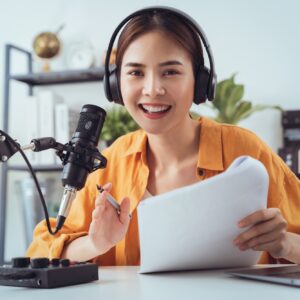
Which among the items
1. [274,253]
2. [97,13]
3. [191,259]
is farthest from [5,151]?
[97,13]

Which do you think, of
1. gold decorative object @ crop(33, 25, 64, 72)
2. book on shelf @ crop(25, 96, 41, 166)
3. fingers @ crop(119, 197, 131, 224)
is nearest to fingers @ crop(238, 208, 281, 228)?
fingers @ crop(119, 197, 131, 224)

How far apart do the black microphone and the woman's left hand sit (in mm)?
274

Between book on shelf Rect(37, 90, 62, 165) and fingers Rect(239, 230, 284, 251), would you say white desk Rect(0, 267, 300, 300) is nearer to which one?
fingers Rect(239, 230, 284, 251)

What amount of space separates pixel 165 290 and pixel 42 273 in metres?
0.20

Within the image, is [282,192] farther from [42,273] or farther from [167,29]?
[42,273]

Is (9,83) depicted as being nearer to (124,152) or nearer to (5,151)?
(124,152)

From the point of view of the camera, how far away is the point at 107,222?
1.04 metres

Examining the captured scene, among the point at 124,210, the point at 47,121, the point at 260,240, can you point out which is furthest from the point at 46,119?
the point at 260,240

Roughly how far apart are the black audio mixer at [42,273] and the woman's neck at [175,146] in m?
0.58

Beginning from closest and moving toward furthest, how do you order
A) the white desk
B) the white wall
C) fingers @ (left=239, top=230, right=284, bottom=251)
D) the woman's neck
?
1. the white desk
2. fingers @ (left=239, top=230, right=284, bottom=251)
3. the woman's neck
4. the white wall

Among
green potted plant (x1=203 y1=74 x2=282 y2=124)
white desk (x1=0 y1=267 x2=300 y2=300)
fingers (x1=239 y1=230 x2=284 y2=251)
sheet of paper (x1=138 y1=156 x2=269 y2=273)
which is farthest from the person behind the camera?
green potted plant (x1=203 y1=74 x2=282 y2=124)

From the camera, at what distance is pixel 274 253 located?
108cm

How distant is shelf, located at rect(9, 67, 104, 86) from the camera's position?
8.88ft

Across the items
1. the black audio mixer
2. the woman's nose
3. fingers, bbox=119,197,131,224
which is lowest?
the black audio mixer
